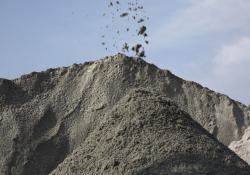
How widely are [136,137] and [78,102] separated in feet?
21.3

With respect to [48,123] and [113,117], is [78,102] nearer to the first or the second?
[48,123]

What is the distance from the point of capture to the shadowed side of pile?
1030 cm

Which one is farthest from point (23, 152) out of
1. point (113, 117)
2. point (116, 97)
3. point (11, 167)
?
point (113, 117)

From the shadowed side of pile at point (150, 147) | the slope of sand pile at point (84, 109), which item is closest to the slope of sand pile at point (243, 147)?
the slope of sand pile at point (84, 109)

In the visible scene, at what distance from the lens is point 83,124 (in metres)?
16.8

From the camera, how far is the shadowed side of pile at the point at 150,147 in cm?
1030

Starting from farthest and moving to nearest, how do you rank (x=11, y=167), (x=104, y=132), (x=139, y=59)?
(x=139, y=59) < (x=11, y=167) < (x=104, y=132)

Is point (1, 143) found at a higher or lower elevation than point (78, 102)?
lower

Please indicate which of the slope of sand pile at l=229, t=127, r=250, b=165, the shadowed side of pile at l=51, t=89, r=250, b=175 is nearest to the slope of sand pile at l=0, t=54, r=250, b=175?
the shadowed side of pile at l=51, t=89, r=250, b=175

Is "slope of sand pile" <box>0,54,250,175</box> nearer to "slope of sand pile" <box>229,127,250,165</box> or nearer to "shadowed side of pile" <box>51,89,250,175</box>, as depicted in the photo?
"shadowed side of pile" <box>51,89,250,175</box>

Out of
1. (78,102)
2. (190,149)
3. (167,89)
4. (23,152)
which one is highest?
(167,89)

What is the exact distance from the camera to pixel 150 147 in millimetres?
10664

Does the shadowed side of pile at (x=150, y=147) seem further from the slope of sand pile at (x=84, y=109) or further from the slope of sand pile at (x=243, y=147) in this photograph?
the slope of sand pile at (x=243, y=147)

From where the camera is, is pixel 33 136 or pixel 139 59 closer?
pixel 33 136
